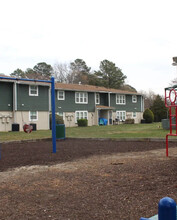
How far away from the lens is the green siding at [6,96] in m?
31.3

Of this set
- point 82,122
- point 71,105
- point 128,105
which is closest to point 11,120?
point 71,105

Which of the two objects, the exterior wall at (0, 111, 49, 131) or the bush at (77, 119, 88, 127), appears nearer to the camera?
the exterior wall at (0, 111, 49, 131)

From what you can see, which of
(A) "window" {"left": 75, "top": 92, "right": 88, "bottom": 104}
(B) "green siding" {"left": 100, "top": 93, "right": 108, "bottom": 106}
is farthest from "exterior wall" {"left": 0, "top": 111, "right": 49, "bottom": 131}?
(B) "green siding" {"left": 100, "top": 93, "right": 108, "bottom": 106}

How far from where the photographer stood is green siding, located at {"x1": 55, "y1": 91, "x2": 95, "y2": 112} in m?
37.7

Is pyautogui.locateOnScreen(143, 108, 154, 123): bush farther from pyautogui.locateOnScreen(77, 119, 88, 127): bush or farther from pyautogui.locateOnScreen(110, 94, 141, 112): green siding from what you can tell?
pyautogui.locateOnScreen(77, 119, 88, 127): bush

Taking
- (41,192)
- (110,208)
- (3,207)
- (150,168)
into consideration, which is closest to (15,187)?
(41,192)

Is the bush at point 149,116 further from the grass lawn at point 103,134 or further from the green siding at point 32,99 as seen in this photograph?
the grass lawn at point 103,134

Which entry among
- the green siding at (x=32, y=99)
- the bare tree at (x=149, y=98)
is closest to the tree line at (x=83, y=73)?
the bare tree at (x=149, y=98)

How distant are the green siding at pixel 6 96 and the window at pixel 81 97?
427 inches

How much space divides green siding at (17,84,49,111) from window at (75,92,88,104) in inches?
230

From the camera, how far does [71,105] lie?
39219 millimetres

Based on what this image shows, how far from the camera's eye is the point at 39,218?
392cm

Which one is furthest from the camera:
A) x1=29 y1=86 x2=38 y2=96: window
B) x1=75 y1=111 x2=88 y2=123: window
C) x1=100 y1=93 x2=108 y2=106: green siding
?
x1=100 y1=93 x2=108 y2=106: green siding

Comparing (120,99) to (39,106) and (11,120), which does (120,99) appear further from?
(11,120)
